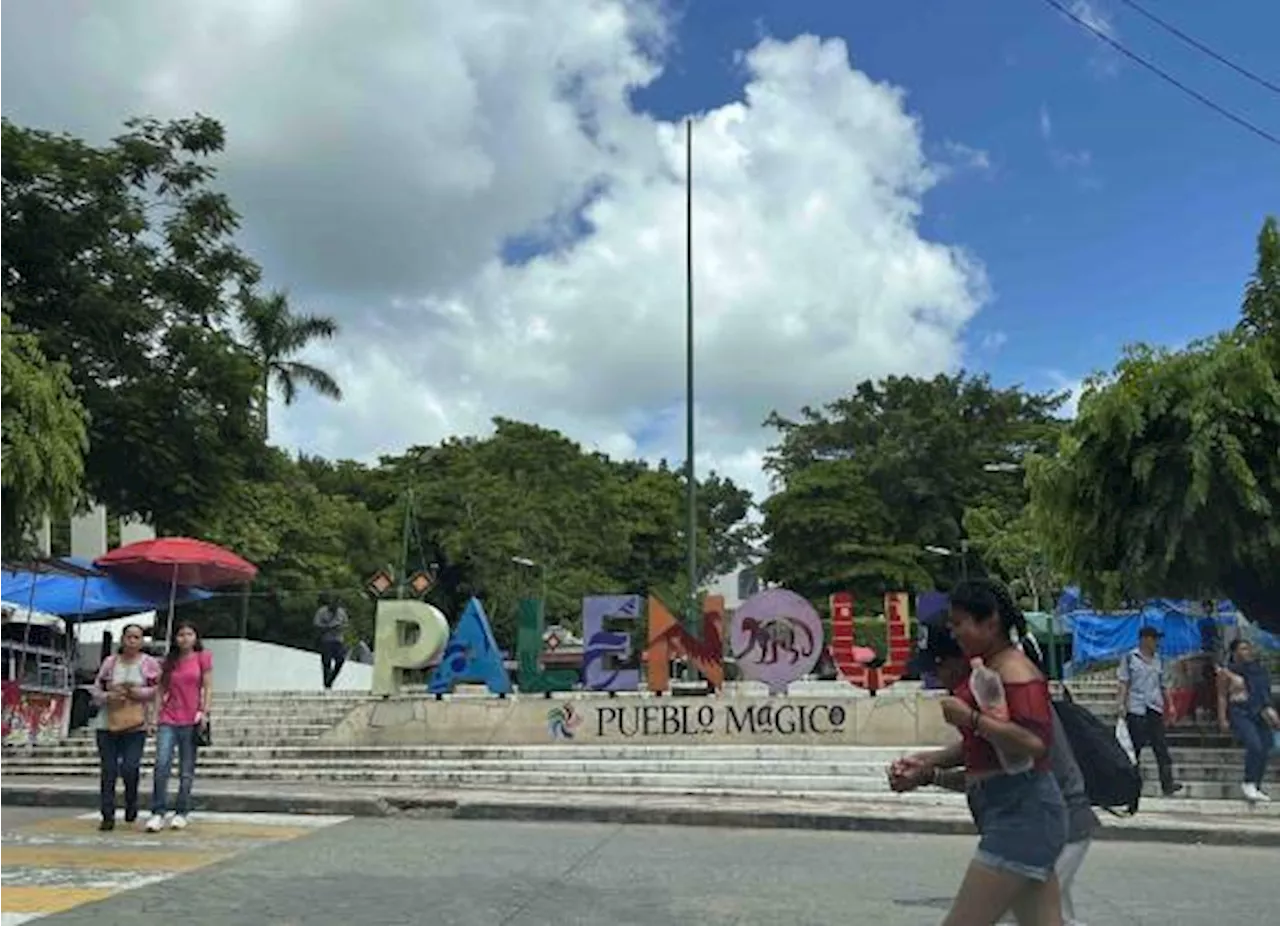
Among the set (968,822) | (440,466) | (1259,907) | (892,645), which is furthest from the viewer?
(440,466)

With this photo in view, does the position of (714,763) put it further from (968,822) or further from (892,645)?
(892,645)

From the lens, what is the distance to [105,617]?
2530 centimetres

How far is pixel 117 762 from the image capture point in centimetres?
1091

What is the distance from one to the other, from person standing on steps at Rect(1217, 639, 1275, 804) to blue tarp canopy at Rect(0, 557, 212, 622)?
14706mm

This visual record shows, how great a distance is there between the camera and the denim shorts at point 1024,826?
4.32 meters

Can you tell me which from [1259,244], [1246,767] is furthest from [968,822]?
[1259,244]

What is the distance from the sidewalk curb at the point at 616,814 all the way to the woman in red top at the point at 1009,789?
7.49 meters

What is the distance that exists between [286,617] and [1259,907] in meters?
40.1

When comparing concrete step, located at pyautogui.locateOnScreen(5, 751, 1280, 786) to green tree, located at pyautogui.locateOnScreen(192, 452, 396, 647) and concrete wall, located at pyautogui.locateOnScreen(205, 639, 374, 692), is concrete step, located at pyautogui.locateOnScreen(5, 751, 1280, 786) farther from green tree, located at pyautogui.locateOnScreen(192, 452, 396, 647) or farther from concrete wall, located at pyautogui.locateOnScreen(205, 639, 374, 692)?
green tree, located at pyautogui.locateOnScreen(192, 452, 396, 647)

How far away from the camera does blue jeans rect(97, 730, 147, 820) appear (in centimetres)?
1084

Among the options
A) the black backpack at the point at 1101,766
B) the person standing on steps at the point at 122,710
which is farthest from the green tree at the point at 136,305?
the black backpack at the point at 1101,766

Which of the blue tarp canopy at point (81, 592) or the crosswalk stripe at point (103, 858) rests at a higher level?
the blue tarp canopy at point (81, 592)

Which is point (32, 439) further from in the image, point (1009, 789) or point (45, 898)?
point (1009, 789)

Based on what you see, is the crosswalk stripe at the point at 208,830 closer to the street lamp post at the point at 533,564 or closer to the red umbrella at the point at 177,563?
the red umbrella at the point at 177,563
